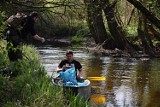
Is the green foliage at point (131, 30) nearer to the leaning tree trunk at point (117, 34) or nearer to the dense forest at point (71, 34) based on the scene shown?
the dense forest at point (71, 34)

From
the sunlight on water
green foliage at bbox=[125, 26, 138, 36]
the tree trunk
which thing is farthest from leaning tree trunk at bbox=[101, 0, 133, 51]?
the sunlight on water

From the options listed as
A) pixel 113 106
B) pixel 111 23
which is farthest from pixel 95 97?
pixel 111 23


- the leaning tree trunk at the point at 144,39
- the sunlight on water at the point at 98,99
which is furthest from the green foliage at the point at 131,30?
the sunlight on water at the point at 98,99

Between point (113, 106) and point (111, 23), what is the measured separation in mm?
13216

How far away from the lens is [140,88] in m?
12.7

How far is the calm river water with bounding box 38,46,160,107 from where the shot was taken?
10.7m

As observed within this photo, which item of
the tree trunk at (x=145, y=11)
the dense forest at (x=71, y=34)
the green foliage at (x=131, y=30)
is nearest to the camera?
the dense forest at (x=71, y=34)

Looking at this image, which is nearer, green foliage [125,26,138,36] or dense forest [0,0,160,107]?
dense forest [0,0,160,107]

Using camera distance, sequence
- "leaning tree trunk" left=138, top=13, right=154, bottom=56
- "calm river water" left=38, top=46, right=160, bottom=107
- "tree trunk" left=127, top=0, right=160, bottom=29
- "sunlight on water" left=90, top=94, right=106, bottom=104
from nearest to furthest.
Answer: "sunlight on water" left=90, top=94, right=106, bottom=104
"calm river water" left=38, top=46, right=160, bottom=107
"tree trunk" left=127, top=0, right=160, bottom=29
"leaning tree trunk" left=138, top=13, right=154, bottom=56

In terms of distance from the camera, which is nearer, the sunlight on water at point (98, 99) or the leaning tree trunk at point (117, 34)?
the sunlight on water at point (98, 99)

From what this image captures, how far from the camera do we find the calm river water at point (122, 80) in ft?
35.1

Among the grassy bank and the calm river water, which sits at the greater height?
the grassy bank

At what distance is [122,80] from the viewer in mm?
14109

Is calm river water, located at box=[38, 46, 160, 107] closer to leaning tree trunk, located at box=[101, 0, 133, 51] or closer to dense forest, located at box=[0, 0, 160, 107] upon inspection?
dense forest, located at box=[0, 0, 160, 107]
